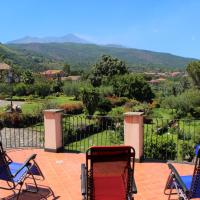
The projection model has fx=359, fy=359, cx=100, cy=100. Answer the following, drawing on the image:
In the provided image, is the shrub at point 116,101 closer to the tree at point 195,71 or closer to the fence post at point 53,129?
the tree at point 195,71

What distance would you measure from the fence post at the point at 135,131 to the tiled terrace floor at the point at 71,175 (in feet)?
1.11

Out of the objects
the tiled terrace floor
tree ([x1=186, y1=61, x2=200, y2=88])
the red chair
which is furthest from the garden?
the red chair

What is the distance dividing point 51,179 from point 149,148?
4220 mm

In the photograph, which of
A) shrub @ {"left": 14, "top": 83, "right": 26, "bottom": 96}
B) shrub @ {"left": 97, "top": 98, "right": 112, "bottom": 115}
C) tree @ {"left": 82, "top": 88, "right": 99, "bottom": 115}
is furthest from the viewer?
shrub @ {"left": 14, "top": 83, "right": 26, "bottom": 96}

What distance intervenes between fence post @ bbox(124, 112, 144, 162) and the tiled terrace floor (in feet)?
1.11

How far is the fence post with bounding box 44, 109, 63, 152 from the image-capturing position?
835 cm

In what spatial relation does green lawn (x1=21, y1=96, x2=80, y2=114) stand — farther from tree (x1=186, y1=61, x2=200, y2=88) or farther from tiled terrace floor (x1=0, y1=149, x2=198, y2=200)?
tiled terrace floor (x1=0, y1=149, x2=198, y2=200)

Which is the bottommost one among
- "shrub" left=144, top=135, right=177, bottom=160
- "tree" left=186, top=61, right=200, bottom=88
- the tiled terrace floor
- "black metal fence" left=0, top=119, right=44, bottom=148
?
"black metal fence" left=0, top=119, right=44, bottom=148

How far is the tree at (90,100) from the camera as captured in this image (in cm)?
2920

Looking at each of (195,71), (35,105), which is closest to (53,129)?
(35,105)

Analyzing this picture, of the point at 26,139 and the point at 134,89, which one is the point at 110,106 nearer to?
the point at 134,89

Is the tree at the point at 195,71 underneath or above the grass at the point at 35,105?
above

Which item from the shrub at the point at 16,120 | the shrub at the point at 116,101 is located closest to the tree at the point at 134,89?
the shrub at the point at 116,101

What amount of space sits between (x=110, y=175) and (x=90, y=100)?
82.0 feet
